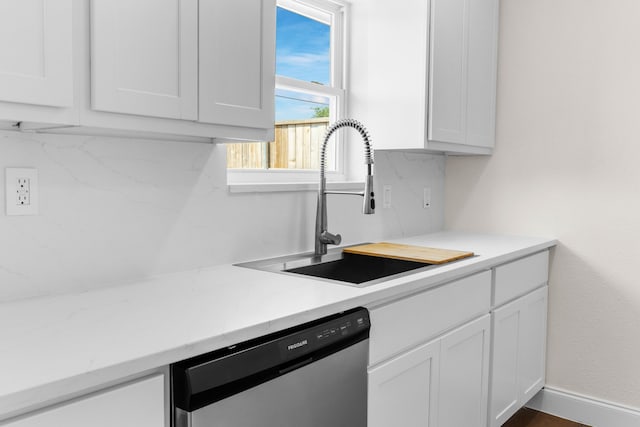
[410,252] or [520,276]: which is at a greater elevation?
[410,252]

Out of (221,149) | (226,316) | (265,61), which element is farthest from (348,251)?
(226,316)

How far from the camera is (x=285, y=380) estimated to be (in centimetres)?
127

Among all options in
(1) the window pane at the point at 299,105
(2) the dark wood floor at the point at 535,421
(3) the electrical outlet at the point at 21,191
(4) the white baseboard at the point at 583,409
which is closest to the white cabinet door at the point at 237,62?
(3) the electrical outlet at the point at 21,191

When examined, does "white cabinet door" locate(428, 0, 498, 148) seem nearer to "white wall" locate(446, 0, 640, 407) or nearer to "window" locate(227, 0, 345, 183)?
"white wall" locate(446, 0, 640, 407)

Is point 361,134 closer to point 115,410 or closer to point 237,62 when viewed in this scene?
point 237,62

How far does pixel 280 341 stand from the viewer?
1259 millimetres

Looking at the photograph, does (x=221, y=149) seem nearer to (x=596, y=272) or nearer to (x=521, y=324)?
(x=521, y=324)

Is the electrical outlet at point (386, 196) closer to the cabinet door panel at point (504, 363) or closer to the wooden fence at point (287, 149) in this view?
the wooden fence at point (287, 149)

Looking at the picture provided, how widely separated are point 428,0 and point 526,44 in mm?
769

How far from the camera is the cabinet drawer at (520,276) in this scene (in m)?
2.32

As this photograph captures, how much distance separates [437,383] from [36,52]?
1.57 metres

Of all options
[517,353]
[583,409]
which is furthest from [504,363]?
[583,409]

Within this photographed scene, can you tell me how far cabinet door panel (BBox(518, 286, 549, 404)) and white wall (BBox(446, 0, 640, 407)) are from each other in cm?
8

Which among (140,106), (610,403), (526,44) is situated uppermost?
(526,44)
